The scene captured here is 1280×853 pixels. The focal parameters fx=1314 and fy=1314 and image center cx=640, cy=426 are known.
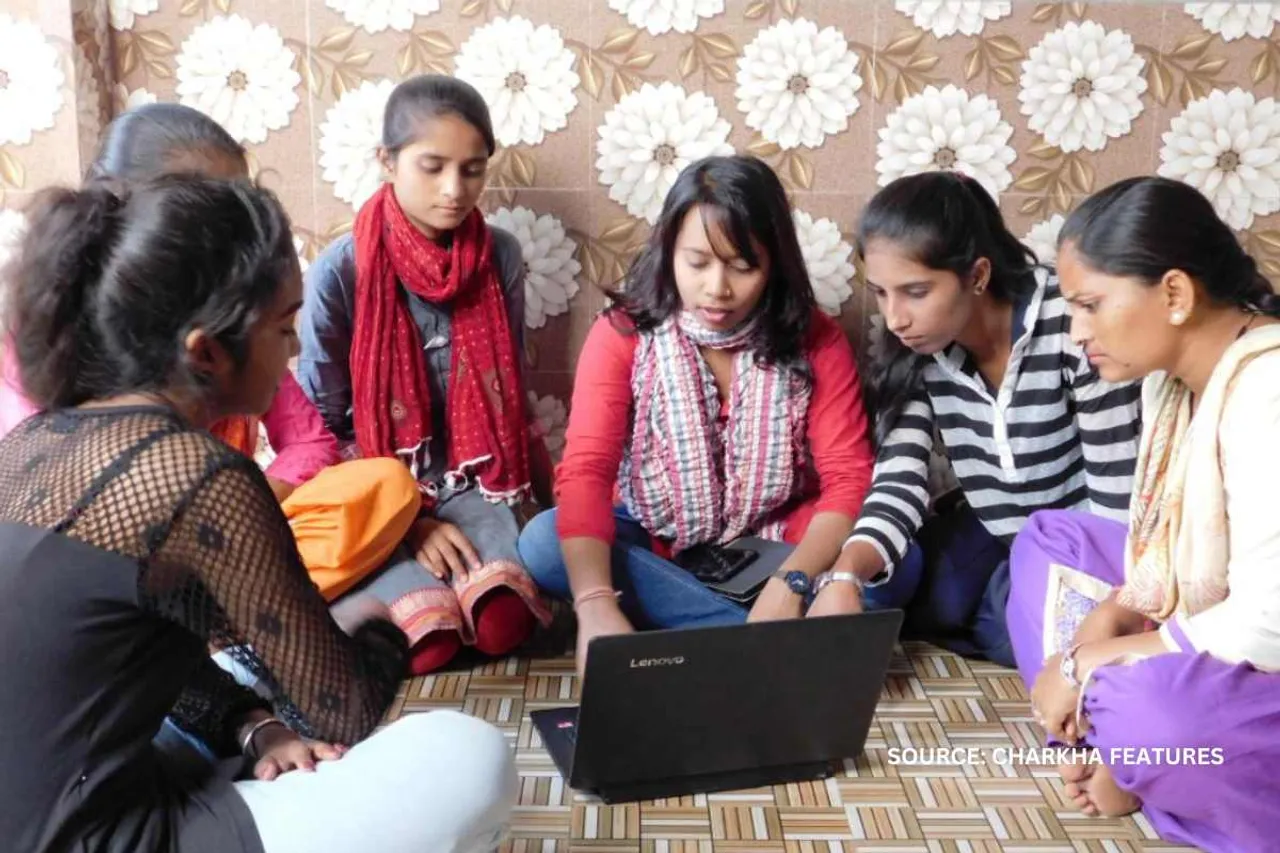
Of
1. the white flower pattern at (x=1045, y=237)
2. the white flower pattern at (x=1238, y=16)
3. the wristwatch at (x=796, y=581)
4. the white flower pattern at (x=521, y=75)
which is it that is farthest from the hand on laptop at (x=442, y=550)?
the white flower pattern at (x=1238, y=16)

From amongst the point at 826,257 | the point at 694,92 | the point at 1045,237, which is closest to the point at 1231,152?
the point at 1045,237

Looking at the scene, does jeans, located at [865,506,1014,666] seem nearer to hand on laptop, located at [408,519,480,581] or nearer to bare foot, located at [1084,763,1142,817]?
bare foot, located at [1084,763,1142,817]

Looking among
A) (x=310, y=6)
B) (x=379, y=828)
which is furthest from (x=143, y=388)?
(x=310, y=6)

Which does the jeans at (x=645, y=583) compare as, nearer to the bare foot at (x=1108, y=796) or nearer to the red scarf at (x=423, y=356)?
the red scarf at (x=423, y=356)

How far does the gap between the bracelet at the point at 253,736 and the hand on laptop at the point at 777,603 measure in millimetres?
716

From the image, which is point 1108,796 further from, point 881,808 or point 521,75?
point 521,75

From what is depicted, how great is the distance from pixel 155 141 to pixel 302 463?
527 mm

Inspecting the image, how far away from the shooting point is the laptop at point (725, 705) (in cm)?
149

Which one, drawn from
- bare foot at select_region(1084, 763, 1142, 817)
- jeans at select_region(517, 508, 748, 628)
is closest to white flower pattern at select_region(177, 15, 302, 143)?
jeans at select_region(517, 508, 748, 628)

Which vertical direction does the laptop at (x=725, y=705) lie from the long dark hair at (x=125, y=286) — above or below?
below

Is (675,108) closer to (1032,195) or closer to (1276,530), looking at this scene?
(1032,195)

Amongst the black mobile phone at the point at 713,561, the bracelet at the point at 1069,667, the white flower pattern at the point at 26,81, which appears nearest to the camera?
the bracelet at the point at 1069,667

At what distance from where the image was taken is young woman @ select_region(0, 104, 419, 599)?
1828 mm

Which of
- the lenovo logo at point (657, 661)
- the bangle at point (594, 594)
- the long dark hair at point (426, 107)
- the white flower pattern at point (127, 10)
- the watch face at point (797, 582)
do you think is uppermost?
the white flower pattern at point (127, 10)
